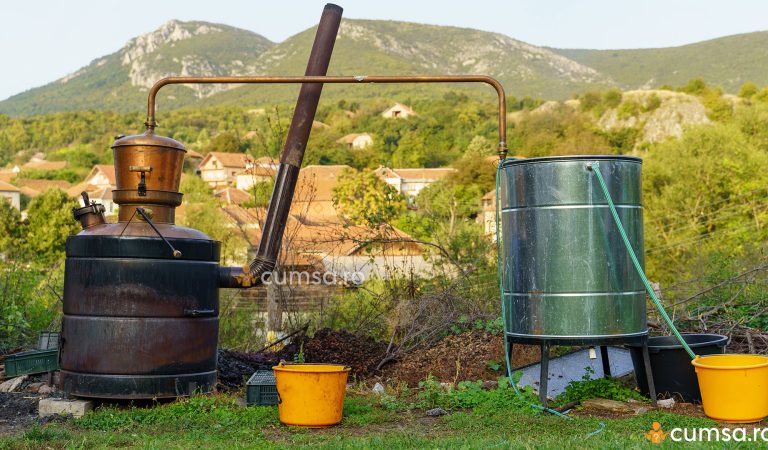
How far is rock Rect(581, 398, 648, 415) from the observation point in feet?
21.1

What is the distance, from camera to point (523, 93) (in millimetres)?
148000

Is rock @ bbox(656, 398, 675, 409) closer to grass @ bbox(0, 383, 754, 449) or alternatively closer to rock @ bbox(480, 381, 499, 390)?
grass @ bbox(0, 383, 754, 449)

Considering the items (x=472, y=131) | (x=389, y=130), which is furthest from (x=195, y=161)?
(x=472, y=131)

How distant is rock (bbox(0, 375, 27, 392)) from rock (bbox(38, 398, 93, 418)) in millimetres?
1469

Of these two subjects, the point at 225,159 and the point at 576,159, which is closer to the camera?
the point at 576,159

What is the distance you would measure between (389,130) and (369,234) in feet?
242

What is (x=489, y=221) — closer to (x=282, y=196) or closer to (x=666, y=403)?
(x=282, y=196)

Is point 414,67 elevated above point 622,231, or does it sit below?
above

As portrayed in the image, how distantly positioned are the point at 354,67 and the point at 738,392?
480ft

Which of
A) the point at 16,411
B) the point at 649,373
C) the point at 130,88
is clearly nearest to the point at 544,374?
the point at 649,373

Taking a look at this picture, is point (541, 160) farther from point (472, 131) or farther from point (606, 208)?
point (472, 131)

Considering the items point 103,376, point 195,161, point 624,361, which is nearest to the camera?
point 103,376

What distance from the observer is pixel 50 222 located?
60125 mm

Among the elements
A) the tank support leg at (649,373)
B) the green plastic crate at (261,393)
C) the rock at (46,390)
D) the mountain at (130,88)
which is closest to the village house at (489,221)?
the tank support leg at (649,373)
